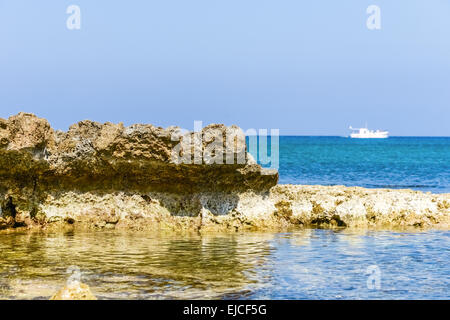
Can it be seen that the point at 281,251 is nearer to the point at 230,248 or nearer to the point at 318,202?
the point at 230,248

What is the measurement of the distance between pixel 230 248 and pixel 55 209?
14.0 feet

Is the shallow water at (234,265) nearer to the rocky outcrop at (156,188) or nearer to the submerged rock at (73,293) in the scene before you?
the rocky outcrop at (156,188)

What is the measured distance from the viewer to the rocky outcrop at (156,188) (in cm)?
1427

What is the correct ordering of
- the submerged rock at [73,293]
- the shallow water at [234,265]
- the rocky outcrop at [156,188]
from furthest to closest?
the rocky outcrop at [156,188]
the shallow water at [234,265]
the submerged rock at [73,293]

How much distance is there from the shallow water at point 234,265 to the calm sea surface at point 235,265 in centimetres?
2

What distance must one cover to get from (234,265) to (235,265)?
0.02 metres

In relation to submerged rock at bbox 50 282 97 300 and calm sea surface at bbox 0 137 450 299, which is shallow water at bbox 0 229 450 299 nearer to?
calm sea surface at bbox 0 137 450 299

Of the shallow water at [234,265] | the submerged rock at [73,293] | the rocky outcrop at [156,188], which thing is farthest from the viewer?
the rocky outcrop at [156,188]

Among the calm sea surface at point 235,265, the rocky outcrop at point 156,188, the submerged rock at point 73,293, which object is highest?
the rocky outcrop at point 156,188

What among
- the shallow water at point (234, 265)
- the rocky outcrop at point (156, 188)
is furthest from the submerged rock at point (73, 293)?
the rocky outcrop at point (156, 188)

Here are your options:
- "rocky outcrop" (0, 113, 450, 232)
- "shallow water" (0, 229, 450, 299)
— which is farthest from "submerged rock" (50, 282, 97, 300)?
"rocky outcrop" (0, 113, 450, 232)

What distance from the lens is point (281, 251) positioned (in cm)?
1255

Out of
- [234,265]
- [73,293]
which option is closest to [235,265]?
[234,265]
